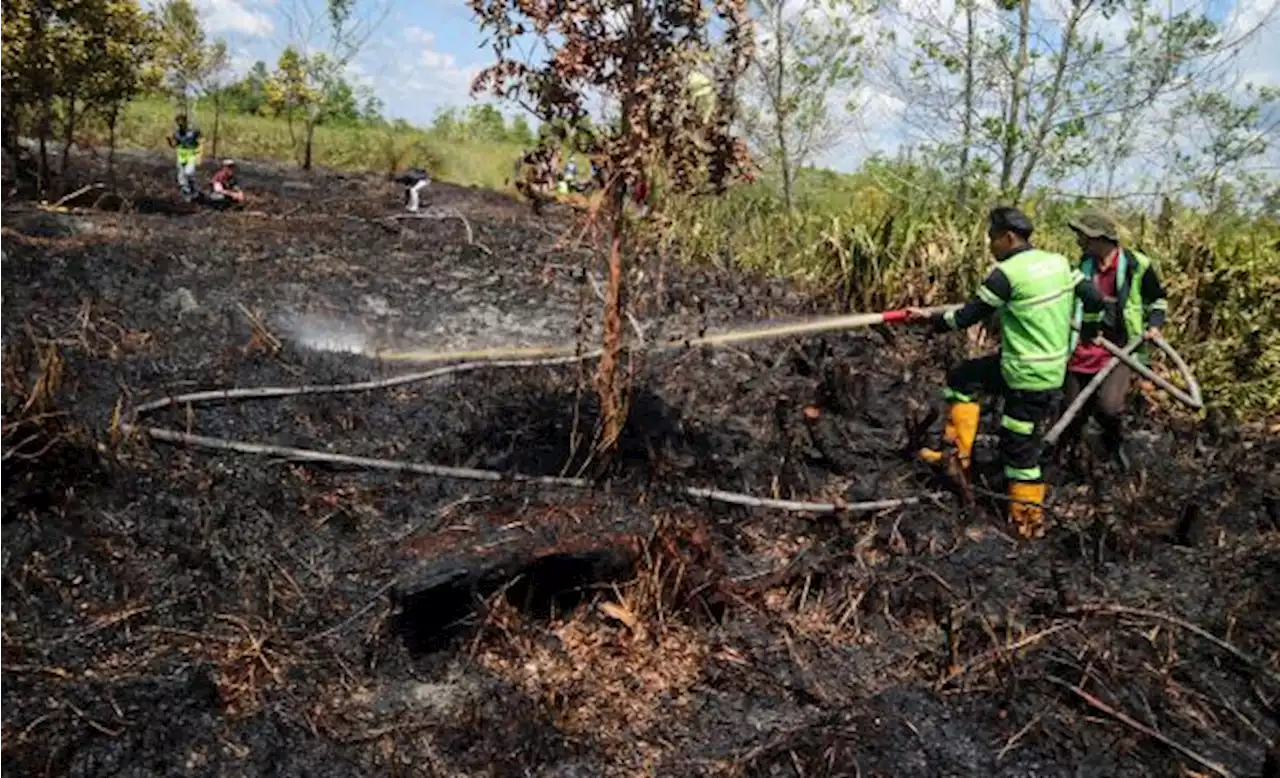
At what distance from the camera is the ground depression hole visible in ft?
12.7

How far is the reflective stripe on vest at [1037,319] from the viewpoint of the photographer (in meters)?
4.77

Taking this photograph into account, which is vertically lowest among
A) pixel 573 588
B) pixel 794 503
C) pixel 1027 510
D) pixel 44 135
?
pixel 573 588

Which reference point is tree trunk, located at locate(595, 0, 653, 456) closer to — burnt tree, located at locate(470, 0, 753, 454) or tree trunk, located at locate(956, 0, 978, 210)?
burnt tree, located at locate(470, 0, 753, 454)

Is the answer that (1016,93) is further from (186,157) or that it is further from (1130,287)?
(186,157)

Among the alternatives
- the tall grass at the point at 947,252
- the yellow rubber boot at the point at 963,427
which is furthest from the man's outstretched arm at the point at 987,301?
the tall grass at the point at 947,252

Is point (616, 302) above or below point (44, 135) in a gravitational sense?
below

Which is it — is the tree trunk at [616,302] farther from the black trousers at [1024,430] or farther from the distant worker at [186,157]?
the distant worker at [186,157]

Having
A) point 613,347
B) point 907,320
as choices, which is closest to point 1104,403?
point 907,320

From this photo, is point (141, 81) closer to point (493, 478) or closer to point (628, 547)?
point (493, 478)

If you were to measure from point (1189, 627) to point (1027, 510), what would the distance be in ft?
4.29

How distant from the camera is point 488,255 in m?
10.8

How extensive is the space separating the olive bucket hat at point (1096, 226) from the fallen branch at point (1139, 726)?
2.88 m

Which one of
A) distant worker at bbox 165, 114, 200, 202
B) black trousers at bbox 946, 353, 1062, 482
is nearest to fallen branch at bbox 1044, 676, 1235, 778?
black trousers at bbox 946, 353, 1062, 482

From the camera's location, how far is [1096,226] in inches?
217
